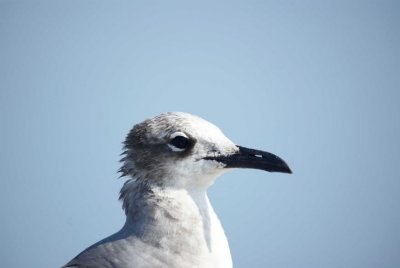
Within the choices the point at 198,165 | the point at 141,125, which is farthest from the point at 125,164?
the point at 198,165

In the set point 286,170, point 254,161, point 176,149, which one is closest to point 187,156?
point 176,149

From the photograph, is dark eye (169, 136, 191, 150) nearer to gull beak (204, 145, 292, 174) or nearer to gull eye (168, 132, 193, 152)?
gull eye (168, 132, 193, 152)

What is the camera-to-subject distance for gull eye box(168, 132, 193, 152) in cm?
499

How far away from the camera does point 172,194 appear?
4.86 metres

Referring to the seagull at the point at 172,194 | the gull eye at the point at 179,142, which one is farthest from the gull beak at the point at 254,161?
the gull eye at the point at 179,142

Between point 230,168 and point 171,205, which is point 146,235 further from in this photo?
A: point 230,168

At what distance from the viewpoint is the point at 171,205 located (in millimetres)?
4770

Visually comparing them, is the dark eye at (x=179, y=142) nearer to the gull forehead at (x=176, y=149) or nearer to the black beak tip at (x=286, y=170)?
the gull forehead at (x=176, y=149)

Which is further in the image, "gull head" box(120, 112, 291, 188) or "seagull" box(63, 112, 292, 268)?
"gull head" box(120, 112, 291, 188)

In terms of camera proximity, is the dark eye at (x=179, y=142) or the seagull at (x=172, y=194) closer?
the seagull at (x=172, y=194)

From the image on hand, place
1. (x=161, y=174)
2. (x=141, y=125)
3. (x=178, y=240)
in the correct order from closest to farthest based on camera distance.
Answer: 1. (x=178, y=240)
2. (x=161, y=174)
3. (x=141, y=125)

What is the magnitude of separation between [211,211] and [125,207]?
0.81m

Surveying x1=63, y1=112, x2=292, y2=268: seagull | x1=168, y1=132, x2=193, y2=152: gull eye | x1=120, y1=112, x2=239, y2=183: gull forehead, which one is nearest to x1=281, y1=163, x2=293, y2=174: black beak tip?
x1=63, y1=112, x2=292, y2=268: seagull

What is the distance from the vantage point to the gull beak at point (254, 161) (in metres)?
5.02
